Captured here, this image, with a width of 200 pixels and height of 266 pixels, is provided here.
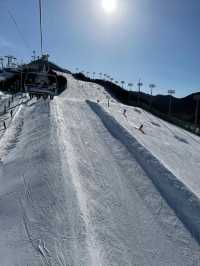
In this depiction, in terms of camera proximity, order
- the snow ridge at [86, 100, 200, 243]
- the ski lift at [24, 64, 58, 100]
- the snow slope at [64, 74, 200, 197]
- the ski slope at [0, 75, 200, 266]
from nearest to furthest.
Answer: the ski slope at [0, 75, 200, 266], the snow ridge at [86, 100, 200, 243], the snow slope at [64, 74, 200, 197], the ski lift at [24, 64, 58, 100]

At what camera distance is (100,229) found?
724cm

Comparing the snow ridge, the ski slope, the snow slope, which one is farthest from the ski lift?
the ski slope

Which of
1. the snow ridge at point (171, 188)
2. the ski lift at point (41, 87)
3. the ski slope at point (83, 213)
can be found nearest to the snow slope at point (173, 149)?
the snow ridge at point (171, 188)

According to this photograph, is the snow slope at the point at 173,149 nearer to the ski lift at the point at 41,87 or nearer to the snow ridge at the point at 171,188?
the snow ridge at the point at 171,188

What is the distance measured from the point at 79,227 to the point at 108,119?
16756 millimetres

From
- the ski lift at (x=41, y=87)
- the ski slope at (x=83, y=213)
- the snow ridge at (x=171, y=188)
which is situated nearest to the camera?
the ski slope at (x=83, y=213)

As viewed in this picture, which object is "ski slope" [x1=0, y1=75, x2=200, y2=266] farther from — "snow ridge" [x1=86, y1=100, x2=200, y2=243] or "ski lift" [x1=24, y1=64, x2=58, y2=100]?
"ski lift" [x1=24, y1=64, x2=58, y2=100]

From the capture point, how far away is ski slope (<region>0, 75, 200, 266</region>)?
20.6 feet

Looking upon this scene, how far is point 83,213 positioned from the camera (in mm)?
7801

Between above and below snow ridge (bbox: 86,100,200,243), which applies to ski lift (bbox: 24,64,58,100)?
above

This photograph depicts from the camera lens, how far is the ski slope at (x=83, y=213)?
6.28 meters

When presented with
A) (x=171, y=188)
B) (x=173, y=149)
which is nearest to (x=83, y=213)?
(x=171, y=188)

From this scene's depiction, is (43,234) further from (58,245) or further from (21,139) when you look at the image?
(21,139)

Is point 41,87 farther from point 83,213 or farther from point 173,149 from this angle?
point 83,213
